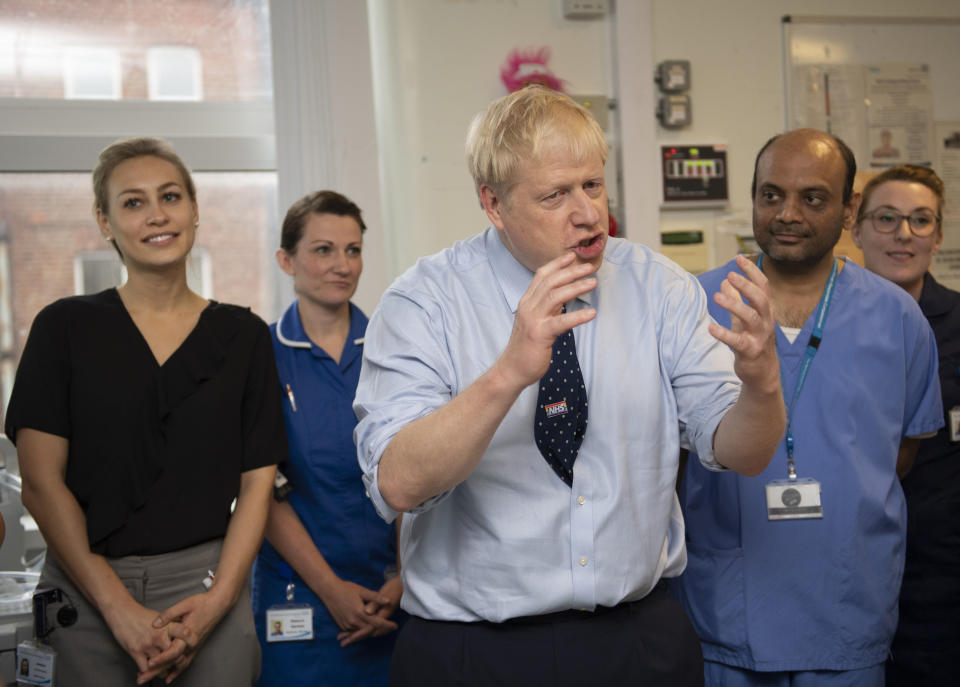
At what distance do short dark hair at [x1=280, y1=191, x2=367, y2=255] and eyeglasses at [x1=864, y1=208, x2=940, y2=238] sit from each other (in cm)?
154

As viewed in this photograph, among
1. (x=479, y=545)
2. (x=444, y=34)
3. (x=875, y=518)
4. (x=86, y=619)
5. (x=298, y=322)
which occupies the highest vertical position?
(x=444, y=34)

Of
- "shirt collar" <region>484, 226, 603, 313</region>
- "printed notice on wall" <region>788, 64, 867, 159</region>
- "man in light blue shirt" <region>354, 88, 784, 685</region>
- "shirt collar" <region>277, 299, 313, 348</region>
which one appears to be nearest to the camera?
"man in light blue shirt" <region>354, 88, 784, 685</region>

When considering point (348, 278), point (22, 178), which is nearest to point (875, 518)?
point (348, 278)

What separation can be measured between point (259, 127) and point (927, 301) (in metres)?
2.56

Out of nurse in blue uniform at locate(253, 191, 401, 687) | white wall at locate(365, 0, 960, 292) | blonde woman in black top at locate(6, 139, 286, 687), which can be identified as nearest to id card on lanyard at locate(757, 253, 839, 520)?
nurse in blue uniform at locate(253, 191, 401, 687)

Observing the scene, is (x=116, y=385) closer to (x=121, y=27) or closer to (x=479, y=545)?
(x=479, y=545)

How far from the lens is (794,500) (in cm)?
186

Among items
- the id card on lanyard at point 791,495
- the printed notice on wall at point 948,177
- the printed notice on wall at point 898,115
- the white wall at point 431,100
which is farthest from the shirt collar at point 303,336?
the printed notice on wall at point 948,177

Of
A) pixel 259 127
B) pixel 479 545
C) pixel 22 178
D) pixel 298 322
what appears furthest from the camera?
pixel 259 127

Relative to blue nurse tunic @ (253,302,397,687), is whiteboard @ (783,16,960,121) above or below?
above

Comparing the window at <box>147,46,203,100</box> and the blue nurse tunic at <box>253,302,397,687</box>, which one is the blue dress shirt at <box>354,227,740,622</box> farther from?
the window at <box>147,46,203,100</box>

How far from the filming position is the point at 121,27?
11.4 feet

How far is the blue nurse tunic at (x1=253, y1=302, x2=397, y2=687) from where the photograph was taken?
2.30 meters

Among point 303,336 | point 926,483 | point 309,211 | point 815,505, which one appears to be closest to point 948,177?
point 926,483
